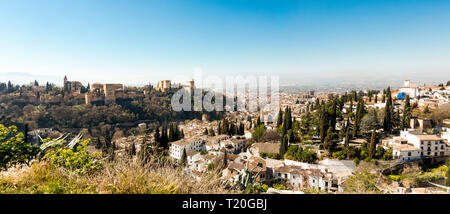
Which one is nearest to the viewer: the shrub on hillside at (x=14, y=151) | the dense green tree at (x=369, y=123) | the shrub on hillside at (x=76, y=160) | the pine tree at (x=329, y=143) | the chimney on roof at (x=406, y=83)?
the shrub on hillside at (x=76, y=160)

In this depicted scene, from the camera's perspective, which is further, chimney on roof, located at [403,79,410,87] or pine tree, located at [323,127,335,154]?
chimney on roof, located at [403,79,410,87]

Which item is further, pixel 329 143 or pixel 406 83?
pixel 406 83

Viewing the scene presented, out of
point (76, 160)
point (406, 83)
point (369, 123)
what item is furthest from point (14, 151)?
point (406, 83)

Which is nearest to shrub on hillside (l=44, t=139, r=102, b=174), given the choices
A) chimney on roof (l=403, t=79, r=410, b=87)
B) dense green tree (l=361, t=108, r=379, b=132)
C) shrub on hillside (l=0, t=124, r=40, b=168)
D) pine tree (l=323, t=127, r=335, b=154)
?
shrub on hillside (l=0, t=124, r=40, b=168)

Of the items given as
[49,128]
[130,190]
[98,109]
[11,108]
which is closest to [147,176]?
[130,190]

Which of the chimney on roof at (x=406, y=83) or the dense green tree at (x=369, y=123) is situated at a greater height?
the chimney on roof at (x=406, y=83)

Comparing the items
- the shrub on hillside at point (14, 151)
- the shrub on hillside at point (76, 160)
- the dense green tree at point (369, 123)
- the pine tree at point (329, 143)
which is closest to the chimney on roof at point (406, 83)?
the dense green tree at point (369, 123)

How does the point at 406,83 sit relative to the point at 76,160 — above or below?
above

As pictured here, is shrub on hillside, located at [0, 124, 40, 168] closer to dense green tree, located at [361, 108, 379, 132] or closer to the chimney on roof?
dense green tree, located at [361, 108, 379, 132]

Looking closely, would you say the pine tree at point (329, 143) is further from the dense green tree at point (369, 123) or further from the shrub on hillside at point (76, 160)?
the shrub on hillside at point (76, 160)

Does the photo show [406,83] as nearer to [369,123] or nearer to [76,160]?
[369,123]
